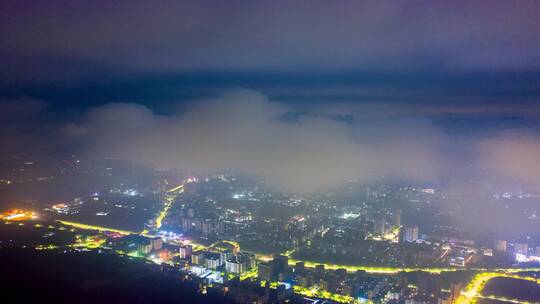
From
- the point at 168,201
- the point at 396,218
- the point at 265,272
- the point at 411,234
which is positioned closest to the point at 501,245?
the point at 411,234

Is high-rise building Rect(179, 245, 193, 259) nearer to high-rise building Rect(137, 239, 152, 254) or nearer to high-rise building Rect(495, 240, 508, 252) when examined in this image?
high-rise building Rect(137, 239, 152, 254)

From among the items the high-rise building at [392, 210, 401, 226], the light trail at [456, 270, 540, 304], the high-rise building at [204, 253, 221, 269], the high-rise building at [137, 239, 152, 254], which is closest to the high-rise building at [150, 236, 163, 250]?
the high-rise building at [137, 239, 152, 254]

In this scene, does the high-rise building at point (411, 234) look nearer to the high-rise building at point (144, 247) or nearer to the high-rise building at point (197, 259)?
the high-rise building at point (197, 259)

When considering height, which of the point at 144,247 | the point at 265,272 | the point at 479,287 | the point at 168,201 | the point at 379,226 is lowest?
the point at 479,287

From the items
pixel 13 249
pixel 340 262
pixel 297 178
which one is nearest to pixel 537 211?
pixel 340 262

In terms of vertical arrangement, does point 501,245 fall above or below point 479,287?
above

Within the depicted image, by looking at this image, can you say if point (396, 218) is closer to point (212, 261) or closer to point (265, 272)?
point (265, 272)

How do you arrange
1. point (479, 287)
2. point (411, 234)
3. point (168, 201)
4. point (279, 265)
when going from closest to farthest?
point (479, 287) < point (279, 265) < point (411, 234) < point (168, 201)

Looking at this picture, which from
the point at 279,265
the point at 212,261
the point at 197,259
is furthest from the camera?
the point at 197,259

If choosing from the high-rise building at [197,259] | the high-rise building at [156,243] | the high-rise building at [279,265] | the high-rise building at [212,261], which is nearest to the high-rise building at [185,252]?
the high-rise building at [197,259]

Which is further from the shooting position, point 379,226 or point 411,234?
point 379,226

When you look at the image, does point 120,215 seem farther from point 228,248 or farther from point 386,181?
point 386,181
